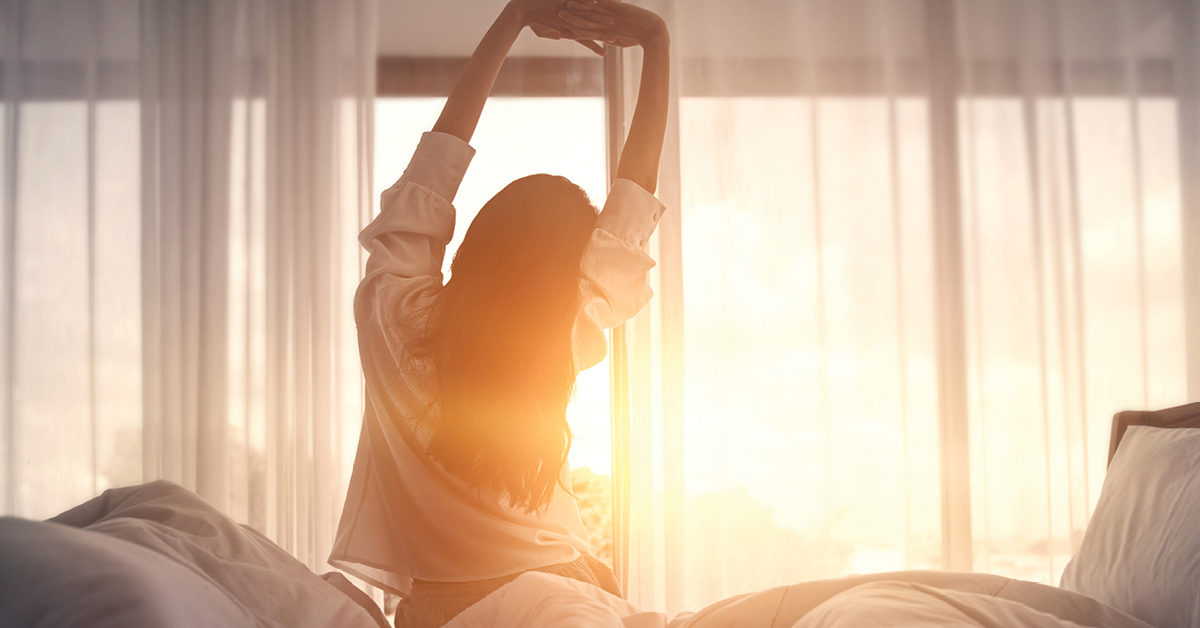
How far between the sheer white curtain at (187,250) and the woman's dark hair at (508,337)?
1.17 m

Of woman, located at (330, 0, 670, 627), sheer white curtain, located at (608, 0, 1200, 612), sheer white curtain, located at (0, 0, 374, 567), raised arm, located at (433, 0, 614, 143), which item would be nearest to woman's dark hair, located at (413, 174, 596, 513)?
woman, located at (330, 0, 670, 627)

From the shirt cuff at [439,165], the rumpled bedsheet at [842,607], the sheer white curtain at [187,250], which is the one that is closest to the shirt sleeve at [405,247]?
the shirt cuff at [439,165]

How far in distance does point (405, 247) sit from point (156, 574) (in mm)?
503

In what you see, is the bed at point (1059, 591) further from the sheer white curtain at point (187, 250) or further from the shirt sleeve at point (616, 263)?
the sheer white curtain at point (187, 250)

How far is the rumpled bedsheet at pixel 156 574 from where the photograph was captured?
51 cm

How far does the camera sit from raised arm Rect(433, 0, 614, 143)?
107cm

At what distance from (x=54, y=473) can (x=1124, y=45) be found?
3.58 metres

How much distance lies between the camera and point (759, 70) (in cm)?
214

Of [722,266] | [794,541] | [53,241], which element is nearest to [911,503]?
[794,541]

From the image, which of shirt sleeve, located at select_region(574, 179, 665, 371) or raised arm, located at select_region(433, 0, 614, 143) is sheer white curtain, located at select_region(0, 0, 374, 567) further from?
shirt sleeve, located at select_region(574, 179, 665, 371)

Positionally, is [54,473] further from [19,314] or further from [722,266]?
[722,266]

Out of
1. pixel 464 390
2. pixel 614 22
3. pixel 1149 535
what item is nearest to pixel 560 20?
pixel 614 22

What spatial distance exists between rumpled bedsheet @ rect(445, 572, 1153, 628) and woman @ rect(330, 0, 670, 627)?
190mm

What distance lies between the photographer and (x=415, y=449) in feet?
3.02
